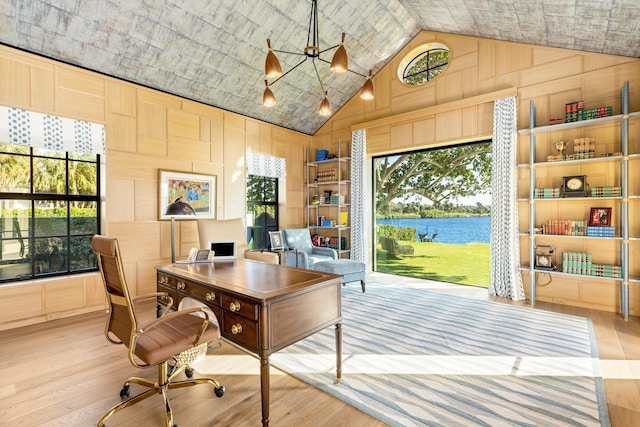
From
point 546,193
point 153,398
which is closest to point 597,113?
point 546,193

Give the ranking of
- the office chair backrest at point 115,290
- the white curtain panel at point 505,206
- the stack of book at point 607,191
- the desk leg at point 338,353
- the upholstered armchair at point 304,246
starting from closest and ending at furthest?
the office chair backrest at point 115,290 < the desk leg at point 338,353 < the stack of book at point 607,191 < the white curtain panel at point 505,206 < the upholstered armchair at point 304,246

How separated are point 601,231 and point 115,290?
4927mm

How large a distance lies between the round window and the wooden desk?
4.51 metres

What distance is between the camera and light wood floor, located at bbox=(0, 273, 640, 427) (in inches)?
72.9

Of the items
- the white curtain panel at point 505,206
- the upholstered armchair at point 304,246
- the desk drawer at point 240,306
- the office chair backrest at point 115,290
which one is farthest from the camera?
the upholstered armchair at point 304,246

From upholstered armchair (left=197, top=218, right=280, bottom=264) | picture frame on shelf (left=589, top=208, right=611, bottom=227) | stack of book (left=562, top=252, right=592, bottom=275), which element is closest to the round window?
picture frame on shelf (left=589, top=208, right=611, bottom=227)

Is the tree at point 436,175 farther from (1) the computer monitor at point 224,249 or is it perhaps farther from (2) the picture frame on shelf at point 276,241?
(1) the computer monitor at point 224,249

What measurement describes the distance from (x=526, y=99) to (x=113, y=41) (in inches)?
209

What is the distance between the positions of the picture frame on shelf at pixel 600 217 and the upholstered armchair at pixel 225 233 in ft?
13.4

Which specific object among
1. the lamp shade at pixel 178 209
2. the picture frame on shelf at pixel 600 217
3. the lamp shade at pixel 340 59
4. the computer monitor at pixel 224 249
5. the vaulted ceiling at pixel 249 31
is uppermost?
the vaulted ceiling at pixel 249 31

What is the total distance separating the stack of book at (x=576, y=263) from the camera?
3744 millimetres

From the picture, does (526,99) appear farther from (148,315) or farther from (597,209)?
(148,315)

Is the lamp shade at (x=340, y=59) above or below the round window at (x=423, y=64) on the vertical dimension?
below

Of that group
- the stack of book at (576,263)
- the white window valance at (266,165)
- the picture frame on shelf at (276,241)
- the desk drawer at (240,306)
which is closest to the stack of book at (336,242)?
the picture frame on shelf at (276,241)
